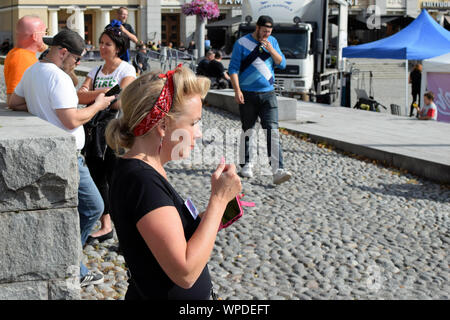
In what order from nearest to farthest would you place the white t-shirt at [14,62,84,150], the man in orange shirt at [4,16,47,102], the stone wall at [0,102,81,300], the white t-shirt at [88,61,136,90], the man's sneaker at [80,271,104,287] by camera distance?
the stone wall at [0,102,81,300]
the white t-shirt at [14,62,84,150]
the man's sneaker at [80,271,104,287]
the man in orange shirt at [4,16,47,102]
the white t-shirt at [88,61,136,90]

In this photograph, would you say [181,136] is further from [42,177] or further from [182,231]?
[42,177]

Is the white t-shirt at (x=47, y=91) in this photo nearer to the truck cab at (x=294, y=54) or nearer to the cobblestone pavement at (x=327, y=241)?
the cobblestone pavement at (x=327, y=241)

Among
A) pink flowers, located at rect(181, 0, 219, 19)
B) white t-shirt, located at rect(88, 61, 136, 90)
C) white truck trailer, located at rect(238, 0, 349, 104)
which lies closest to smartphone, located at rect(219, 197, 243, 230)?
white t-shirt, located at rect(88, 61, 136, 90)

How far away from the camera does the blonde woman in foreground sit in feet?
6.38

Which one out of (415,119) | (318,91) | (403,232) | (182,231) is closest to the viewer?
(182,231)

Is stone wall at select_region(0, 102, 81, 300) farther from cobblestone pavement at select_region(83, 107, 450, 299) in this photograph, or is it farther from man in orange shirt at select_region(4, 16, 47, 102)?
man in orange shirt at select_region(4, 16, 47, 102)

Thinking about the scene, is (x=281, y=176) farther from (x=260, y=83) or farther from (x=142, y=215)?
(x=142, y=215)

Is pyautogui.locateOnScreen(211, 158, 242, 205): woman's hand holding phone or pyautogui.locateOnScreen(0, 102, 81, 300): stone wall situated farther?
pyautogui.locateOnScreen(0, 102, 81, 300): stone wall

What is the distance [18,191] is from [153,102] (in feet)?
3.12

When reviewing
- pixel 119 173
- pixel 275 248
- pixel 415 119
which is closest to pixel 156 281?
pixel 119 173

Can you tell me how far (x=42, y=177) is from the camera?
2754 mm

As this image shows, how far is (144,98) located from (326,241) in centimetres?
357

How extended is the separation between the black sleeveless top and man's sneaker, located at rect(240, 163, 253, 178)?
17.3ft

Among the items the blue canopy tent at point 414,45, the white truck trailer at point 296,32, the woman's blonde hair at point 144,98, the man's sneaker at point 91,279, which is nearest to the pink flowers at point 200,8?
the white truck trailer at point 296,32
